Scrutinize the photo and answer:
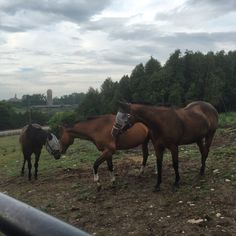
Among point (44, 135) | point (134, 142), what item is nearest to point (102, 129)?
point (134, 142)

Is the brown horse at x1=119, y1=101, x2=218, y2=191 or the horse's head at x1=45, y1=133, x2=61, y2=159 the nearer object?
the brown horse at x1=119, y1=101, x2=218, y2=191

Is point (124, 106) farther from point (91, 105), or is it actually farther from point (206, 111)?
point (91, 105)

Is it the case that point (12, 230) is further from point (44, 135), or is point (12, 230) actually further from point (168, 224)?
point (44, 135)

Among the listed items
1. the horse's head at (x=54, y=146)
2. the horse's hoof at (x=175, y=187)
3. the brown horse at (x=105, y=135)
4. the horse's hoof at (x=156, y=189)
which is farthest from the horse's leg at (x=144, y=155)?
the horse's head at (x=54, y=146)

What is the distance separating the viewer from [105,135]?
9211mm

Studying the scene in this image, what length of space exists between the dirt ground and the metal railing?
4.80m

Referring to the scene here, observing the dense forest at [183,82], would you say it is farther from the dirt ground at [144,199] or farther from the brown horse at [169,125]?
the brown horse at [169,125]

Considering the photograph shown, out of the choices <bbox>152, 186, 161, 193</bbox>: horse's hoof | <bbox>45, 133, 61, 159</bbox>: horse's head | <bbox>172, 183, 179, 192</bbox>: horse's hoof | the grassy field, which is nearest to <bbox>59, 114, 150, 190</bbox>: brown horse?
<bbox>45, 133, 61, 159</bbox>: horse's head

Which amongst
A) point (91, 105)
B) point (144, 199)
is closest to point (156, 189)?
point (144, 199)

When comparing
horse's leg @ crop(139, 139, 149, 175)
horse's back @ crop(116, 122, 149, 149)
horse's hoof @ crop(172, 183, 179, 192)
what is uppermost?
horse's back @ crop(116, 122, 149, 149)

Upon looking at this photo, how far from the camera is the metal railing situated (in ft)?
3.26

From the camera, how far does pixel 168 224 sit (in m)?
6.21

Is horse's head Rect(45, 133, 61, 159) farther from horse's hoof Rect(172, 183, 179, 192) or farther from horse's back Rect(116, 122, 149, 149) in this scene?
horse's hoof Rect(172, 183, 179, 192)

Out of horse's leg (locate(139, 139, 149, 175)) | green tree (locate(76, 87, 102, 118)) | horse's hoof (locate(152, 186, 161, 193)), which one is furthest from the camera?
green tree (locate(76, 87, 102, 118))
